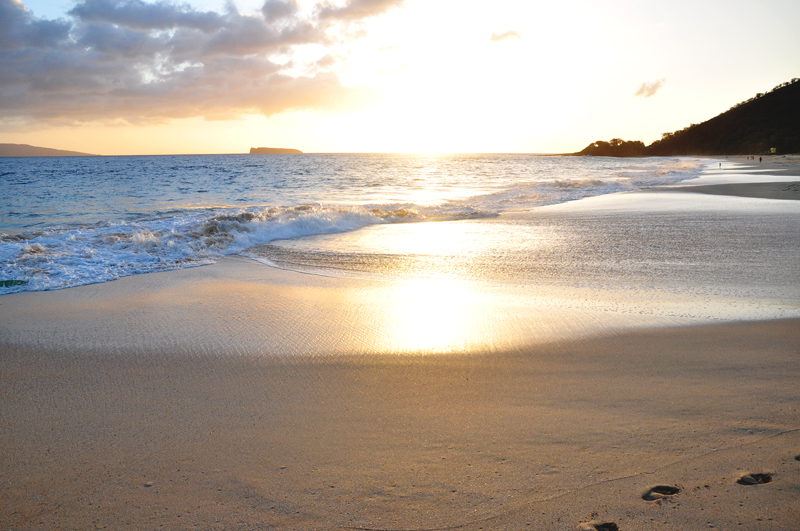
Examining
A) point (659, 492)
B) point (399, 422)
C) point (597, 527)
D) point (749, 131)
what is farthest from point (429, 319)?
point (749, 131)

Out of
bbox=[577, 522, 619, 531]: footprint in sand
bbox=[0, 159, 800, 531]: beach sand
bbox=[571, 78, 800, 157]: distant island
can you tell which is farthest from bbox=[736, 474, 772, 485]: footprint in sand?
bbox=[571, 78, 800, 157]: distant island

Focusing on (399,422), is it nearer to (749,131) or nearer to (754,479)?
(754,479)

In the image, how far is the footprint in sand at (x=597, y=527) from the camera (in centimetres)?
195

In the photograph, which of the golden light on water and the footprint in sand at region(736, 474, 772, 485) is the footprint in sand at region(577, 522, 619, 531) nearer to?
the footprint in sand at region(736, 474, 772, 485)

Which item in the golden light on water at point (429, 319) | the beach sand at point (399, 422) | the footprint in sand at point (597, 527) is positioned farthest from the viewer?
the golden light on water at point (429, 319)

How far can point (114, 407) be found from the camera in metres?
3.16

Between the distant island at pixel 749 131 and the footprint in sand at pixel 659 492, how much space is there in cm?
11318

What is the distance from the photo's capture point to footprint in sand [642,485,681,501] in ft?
6.97

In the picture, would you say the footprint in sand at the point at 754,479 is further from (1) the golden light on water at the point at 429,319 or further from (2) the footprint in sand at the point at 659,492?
(1) the golden light on water at the point at 429,319

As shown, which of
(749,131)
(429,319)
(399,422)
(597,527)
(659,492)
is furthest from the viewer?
(749,131)

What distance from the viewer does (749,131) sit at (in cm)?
11438

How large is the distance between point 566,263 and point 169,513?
7.03 meters

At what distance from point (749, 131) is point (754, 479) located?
144078 mm

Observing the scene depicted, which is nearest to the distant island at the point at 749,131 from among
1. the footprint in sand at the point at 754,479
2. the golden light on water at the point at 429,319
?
the golden light on water at the point at 429,319
